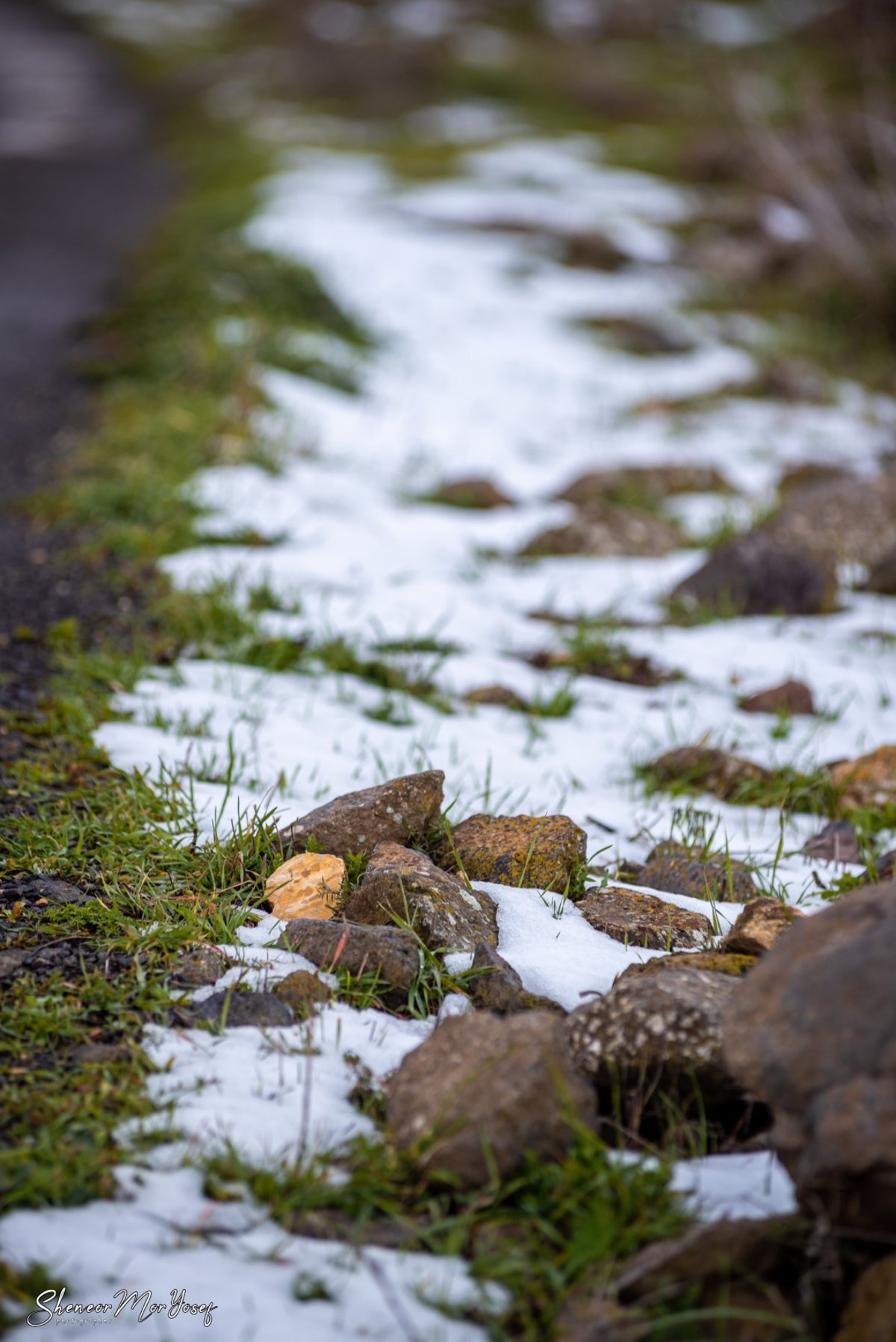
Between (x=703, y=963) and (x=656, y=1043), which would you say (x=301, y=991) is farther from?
(x=703, y=963)

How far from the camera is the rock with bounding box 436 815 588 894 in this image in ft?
7.45

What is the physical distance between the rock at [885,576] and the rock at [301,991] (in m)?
3.27

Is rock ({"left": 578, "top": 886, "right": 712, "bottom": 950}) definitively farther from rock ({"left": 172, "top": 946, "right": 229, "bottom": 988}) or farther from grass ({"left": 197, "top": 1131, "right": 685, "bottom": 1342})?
rock ({"left": 172, "top": 946, "right": 229, "bottom": 988})

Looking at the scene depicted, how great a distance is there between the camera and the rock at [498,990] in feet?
6.22

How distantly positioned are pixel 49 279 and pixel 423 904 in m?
7.81

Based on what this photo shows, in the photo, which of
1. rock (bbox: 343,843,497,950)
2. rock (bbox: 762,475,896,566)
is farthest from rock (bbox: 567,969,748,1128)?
rock (bbox: 762,475,896,566)

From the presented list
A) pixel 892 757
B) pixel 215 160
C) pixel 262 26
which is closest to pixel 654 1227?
pixel 892 757

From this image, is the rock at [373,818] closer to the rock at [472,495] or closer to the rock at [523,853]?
the rock at [523,853]

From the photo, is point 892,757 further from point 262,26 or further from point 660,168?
point 262,26

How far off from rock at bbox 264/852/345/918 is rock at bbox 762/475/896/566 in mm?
2990

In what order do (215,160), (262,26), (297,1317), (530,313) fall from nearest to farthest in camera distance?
(297,1317)
(530,313)
(215,160)
(262,26)

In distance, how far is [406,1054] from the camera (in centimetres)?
170

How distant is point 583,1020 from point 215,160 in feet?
46.7

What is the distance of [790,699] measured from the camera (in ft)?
10.9
